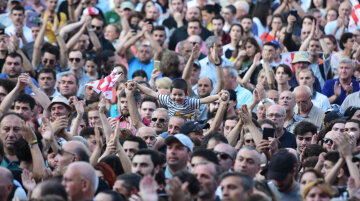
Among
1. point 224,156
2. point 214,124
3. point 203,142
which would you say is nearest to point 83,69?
point 214,124

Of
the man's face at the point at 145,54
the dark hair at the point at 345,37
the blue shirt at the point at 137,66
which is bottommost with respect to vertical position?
the blue shirt at the point at 137,66

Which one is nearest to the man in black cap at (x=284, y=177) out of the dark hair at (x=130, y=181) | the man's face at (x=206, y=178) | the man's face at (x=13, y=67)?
the man's face at (x=206, y=178)

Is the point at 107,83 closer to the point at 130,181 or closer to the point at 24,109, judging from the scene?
the point at 24,109

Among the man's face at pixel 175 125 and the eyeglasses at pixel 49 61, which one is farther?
the eyeglasses at pixel 49 61

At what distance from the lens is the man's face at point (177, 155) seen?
35.9ft

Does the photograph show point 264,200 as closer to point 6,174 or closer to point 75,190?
point 75,190

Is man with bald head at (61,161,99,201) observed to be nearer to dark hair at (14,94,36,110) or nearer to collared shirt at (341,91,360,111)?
dark hair at (14,94,36,110)

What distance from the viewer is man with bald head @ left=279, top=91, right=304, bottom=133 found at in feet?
47.3

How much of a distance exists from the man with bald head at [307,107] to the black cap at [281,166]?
4012 mm

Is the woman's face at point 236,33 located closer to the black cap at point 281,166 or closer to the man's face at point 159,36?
the man's face at point 159,36

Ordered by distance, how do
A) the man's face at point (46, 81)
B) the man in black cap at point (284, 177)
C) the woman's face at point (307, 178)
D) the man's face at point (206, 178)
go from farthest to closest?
the man's face at point (46, 81)
the man in black cap at point (284, 177)
the woman's face at point (307, 178)
the man's face at point (206, 178)

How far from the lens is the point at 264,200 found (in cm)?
873

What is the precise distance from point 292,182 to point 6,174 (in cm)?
287

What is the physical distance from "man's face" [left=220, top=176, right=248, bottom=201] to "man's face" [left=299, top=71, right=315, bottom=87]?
21.1ft
